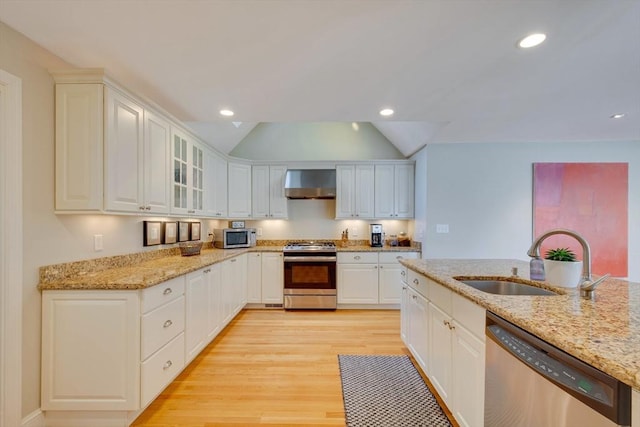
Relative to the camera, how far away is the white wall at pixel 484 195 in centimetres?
367

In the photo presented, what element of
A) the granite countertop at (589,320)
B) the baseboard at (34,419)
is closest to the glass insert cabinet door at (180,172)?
the baseboard at (34,419)

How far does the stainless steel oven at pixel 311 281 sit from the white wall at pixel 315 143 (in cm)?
174

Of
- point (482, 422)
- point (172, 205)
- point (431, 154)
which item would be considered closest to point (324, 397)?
point (482, 422)

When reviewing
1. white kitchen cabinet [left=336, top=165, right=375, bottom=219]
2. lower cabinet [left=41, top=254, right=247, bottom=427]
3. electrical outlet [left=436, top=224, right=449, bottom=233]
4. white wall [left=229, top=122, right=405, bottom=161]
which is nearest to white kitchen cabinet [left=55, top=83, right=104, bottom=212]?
lower cabinet [left=41, top=254, right=247, bottom=427]

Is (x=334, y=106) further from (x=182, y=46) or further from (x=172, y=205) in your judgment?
(x=172, y=205)

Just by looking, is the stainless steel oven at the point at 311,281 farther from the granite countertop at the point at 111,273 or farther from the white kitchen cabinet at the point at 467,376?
the white kitchen cabinet at the point at 467,376

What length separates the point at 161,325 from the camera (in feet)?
→ 6.20

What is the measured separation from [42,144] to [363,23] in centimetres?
214

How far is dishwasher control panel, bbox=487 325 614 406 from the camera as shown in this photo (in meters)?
0.78

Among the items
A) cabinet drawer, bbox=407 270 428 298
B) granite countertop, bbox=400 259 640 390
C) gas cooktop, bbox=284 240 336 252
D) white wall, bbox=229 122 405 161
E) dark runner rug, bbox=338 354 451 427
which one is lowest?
dark runner rug, bbox=338 354 451 427

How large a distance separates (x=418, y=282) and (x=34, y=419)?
277 centimetres

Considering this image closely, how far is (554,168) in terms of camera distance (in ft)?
12.0

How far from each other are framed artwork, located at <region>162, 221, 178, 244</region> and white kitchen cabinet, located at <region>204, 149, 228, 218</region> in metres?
0.43

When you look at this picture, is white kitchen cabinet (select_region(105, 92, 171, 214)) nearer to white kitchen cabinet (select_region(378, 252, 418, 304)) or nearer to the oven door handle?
the oven door handle
